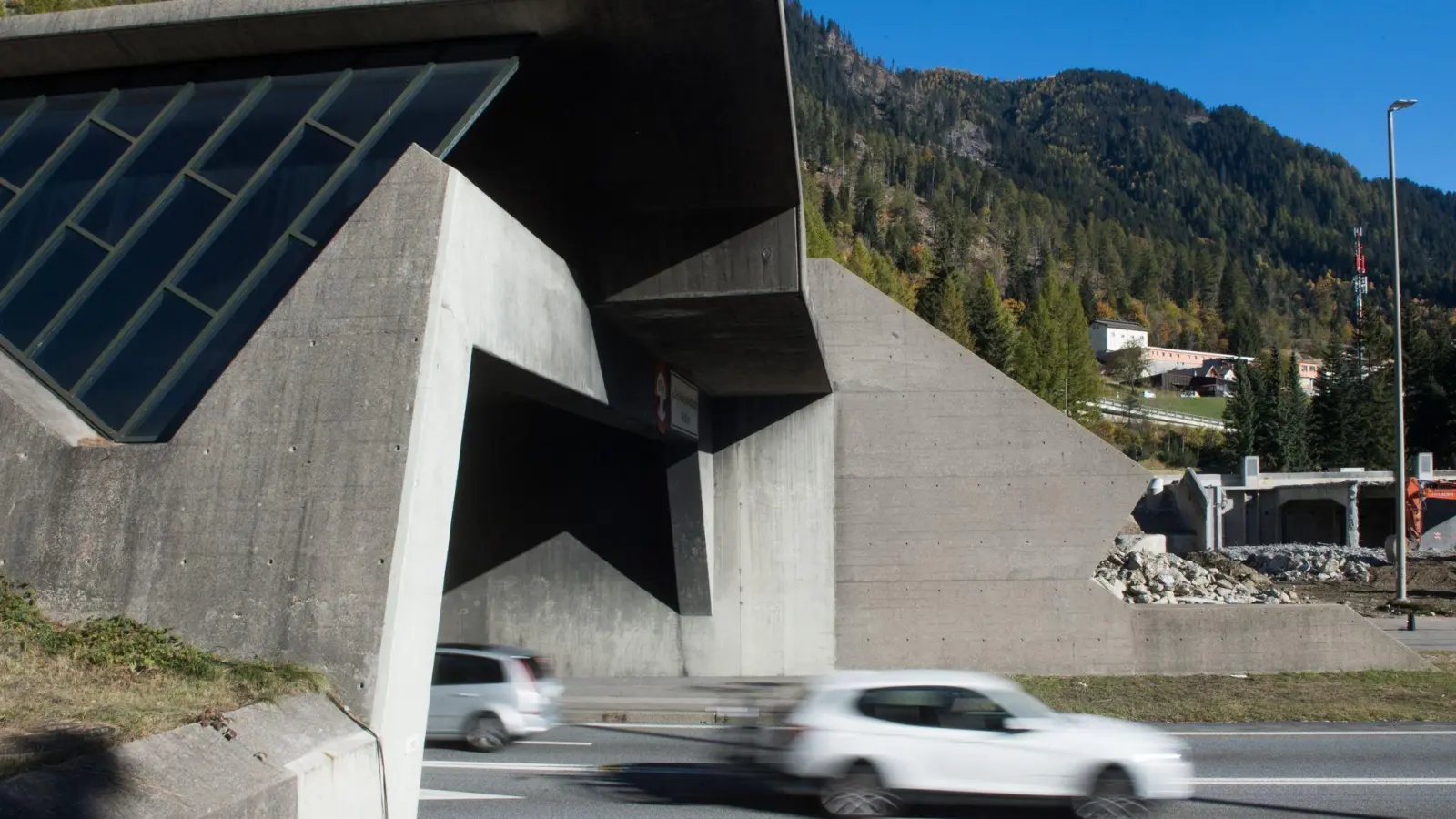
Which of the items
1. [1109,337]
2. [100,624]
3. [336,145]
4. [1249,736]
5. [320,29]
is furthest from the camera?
[1109,337]

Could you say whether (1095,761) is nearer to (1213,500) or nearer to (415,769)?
(415,769)

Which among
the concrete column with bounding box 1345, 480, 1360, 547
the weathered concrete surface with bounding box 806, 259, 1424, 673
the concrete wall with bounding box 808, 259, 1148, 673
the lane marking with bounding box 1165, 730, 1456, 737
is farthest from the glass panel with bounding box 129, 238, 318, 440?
the concrete column with bounding box 1345, 480, 1360, 547

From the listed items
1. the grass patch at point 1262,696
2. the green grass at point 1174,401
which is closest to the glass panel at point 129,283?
the grass patch at point 1262,696

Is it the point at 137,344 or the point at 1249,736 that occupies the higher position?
the point at 137,344

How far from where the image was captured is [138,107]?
1189 cm

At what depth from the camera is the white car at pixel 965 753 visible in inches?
364

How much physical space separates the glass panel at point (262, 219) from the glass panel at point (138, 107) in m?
2.17

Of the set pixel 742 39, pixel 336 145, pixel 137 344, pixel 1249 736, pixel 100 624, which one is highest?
pixel 742 39

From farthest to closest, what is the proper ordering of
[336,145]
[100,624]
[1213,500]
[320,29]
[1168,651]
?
[1213,500] < [1168,651] < [320,29] < [336,145] < [100,624]

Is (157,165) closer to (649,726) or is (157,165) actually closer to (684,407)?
(684,407)

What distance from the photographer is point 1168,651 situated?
762 inches

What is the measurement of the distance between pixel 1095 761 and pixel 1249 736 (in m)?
6.47

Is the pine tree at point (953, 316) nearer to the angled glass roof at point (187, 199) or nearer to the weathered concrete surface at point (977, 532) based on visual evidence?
the weathered concrete surface at point (977, 532)

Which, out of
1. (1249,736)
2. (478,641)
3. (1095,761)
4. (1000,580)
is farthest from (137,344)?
(1000,580)
